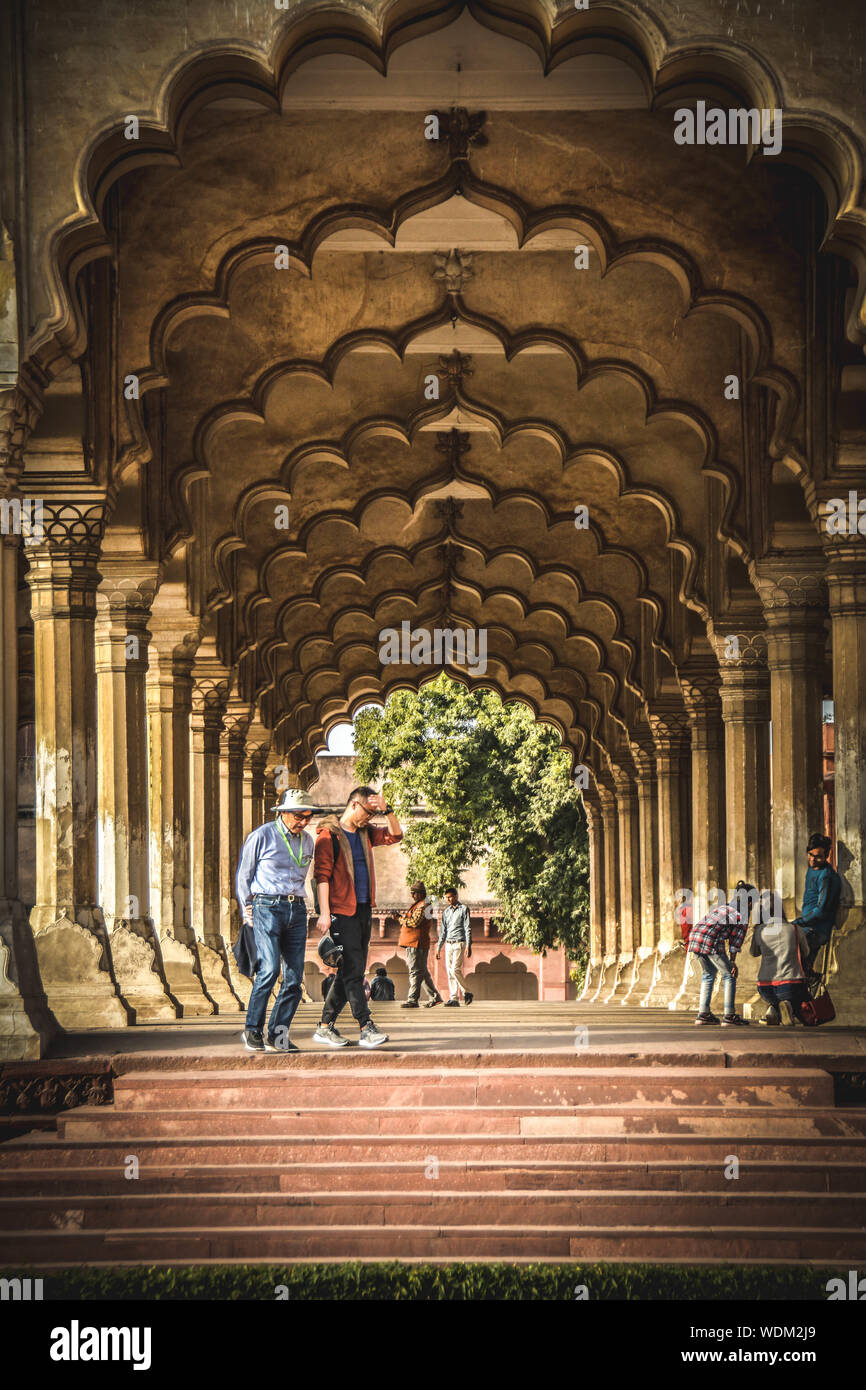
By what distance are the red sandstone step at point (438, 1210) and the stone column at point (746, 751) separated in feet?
34.4

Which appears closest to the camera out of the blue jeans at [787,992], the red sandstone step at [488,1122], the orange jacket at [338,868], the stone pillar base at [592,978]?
the red sandstone step at [488,1122]

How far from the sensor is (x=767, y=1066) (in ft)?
30.3

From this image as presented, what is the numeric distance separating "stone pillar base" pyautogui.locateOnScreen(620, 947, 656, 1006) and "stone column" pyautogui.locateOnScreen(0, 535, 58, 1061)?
15821 millimetres

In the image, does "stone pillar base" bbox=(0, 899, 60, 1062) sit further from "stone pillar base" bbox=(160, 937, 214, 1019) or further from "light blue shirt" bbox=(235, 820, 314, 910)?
"stone pillar base" bbox=(160, 937, 214, 1019)

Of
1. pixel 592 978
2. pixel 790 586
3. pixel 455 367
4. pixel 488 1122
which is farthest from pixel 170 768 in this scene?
pixel 592 978

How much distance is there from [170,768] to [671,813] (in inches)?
357

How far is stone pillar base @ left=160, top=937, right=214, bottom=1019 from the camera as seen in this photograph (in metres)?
→ 17.6

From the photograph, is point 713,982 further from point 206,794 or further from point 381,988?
point 381,988

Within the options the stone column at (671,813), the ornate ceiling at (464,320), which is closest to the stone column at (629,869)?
the stone column at (671,813)

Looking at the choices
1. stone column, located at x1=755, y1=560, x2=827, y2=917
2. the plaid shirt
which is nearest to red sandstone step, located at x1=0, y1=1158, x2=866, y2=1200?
the plaid shirt

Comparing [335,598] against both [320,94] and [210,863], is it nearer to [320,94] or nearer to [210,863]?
[210,863]

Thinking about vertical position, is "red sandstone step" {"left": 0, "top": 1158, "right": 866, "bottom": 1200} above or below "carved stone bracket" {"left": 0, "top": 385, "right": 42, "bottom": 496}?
below

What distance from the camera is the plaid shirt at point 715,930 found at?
12984mm

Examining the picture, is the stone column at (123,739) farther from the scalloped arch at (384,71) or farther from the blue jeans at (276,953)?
the scalloped arch at (384,71)
